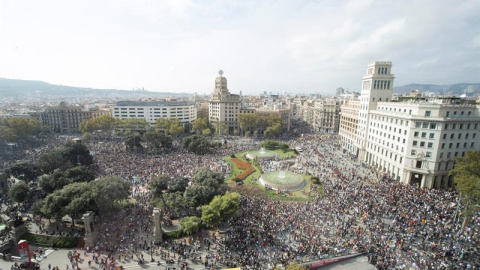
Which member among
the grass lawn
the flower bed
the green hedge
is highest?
the flower bed

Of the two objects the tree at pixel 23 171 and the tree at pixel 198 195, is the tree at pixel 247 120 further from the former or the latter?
the tree at pixel 23 171

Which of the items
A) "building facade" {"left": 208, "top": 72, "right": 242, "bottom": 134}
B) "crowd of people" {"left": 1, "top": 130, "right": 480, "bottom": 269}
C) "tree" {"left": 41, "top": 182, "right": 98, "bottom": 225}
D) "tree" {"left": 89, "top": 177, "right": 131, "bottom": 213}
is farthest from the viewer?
"building facade" {"left": 208, "top": 72, "right": 242, "bottom": 134}

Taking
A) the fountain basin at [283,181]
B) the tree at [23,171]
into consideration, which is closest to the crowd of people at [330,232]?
the fountain basin at [283,181]

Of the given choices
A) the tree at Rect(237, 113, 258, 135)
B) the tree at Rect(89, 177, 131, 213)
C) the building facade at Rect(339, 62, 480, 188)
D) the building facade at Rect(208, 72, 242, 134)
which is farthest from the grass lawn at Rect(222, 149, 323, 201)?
the building facade at Rect(208, 72, 242, 134)

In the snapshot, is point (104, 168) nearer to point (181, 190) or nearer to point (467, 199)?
point (181, 190)

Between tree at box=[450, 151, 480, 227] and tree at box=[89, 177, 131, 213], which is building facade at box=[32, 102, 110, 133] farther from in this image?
tree at box=[450, 151, 480, 227]

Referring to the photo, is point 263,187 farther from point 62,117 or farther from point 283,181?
point 62,117
